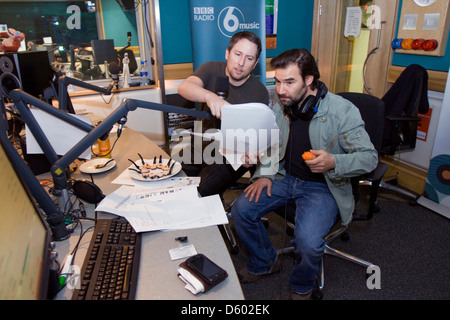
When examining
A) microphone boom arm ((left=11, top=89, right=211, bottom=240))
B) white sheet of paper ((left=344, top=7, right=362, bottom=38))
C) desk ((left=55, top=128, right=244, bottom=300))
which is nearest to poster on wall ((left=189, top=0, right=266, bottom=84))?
white sheet of paper ((left=344, top=7, right=362, bottom=38))

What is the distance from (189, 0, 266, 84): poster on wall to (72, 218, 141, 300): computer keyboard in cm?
244

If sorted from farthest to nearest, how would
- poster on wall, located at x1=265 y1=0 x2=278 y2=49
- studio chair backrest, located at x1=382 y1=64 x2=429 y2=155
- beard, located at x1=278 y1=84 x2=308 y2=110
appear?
poster on wall, located at x1=265 y1=0 x2=278 y2=49, studio chair backrest, located at x1=382 y1=64 x2=429 y2=155, beard, located at x1=278 y1=84 x2=308 y2=110

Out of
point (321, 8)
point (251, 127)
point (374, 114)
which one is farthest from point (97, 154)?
point (321, 8)

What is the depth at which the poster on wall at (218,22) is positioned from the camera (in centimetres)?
323

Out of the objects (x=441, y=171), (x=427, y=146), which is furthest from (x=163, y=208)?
(x=427, y=146)

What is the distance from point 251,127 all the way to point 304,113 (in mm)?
490

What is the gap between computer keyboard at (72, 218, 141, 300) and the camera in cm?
92

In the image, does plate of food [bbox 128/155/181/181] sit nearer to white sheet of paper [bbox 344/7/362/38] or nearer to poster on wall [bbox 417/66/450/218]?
poster on wall [bbox 417/66/450/218]

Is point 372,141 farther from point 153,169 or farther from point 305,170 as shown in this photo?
point 153,169

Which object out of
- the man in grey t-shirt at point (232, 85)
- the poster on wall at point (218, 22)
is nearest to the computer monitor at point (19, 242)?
the man in grey t-shirt at point (232, 85)

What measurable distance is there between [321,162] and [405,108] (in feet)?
5.20

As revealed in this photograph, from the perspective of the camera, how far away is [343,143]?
174 cm

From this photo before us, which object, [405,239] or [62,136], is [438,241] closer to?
[405,239]

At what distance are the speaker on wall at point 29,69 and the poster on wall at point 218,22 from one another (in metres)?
1.47
